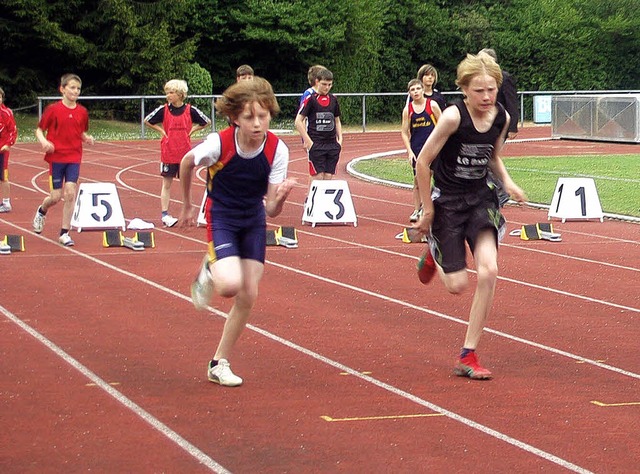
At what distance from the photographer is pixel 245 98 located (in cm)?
686

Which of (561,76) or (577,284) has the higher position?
(561,76)

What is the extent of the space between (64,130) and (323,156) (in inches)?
152

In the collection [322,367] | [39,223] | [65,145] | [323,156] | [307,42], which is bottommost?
[322,367]

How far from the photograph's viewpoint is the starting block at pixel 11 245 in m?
13.5

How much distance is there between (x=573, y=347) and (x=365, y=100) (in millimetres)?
38561

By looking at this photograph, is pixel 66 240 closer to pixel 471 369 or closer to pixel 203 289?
pixel 203 289

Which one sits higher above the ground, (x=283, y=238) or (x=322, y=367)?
(x=283, y=238)

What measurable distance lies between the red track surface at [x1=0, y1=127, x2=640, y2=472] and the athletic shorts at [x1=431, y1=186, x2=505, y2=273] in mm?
731

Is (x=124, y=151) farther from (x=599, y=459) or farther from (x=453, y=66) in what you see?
(x=599, y=459)

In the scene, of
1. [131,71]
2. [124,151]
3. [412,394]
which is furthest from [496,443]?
[131,71]

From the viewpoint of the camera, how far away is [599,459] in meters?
5.75

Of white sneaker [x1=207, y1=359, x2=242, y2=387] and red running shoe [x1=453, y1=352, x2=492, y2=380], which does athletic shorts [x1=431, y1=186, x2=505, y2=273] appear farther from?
white sneaker [x1=207, y1=359, x2=242, y2=387]

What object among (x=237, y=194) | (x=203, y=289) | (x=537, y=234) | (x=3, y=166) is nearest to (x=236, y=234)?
(x=237, y=194)

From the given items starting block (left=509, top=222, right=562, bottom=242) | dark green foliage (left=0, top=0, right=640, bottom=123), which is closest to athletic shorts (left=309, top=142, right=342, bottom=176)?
starting block (left=509, top=222, right=562, bottom=242)
